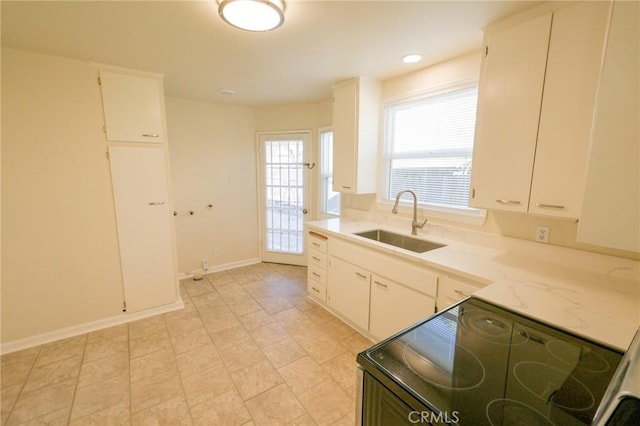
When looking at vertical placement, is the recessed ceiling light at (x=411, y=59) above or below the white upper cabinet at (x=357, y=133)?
above

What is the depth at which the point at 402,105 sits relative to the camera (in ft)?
9.19

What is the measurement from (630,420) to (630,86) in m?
A: 1.32

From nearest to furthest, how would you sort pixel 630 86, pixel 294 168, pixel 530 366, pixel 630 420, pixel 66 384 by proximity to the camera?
1. pixel 630 420
2. pixel 530 366
3. pixel 630 86
4. pixel 66 384
5. pixel 294 168

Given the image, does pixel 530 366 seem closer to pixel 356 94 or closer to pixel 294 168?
pixel 356 94

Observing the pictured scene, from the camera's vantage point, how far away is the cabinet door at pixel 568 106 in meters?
1.40

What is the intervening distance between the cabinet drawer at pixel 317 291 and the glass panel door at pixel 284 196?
114cm

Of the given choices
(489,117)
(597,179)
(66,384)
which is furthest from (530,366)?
(66,384)

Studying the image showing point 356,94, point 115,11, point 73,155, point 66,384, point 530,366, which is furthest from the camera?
point 356,94

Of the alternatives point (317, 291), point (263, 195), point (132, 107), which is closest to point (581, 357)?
point (317, 291)

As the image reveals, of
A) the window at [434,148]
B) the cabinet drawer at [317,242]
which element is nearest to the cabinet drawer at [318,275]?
the cabinet drawer at [317,242]

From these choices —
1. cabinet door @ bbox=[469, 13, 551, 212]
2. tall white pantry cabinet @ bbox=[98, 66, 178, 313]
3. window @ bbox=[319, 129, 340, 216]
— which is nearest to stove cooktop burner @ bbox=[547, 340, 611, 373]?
cabinet door @ bbox=[469, 13, 551, 212]

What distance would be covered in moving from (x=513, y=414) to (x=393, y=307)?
149 cm

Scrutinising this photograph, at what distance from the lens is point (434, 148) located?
2557 millimetres

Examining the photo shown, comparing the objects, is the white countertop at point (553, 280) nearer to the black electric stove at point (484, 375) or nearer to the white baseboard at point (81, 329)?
the black electric stove at point (484, 375)
